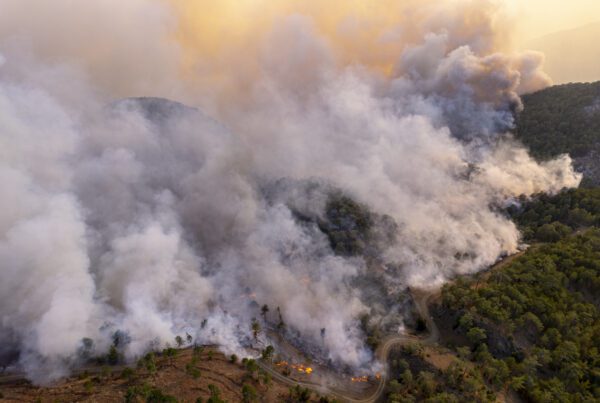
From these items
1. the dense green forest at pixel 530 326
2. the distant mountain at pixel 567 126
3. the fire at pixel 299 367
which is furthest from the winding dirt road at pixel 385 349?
the distant mountain at pixel 567 126

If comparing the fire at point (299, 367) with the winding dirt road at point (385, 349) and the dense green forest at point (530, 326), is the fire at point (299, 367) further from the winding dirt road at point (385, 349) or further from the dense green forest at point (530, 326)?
the dense green forest at point (530, 326)

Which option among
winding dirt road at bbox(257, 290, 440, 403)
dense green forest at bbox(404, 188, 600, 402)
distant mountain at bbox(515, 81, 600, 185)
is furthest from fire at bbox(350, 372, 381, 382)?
distant mountain at bbox(515, 81, 600, 185)

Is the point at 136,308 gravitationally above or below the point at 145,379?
above

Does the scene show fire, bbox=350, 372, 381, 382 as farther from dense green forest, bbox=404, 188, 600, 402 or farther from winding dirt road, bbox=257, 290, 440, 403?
dense green forest, bbox=404, 188, 600, 402

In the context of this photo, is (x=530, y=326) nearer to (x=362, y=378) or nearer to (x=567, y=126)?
(x=362, y=378)

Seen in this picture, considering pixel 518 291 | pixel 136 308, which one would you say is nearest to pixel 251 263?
pixel 136 308

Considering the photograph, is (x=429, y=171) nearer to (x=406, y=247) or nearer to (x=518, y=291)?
(x=406, y=247)

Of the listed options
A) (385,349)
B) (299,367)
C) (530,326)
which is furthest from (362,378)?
(530,326)
